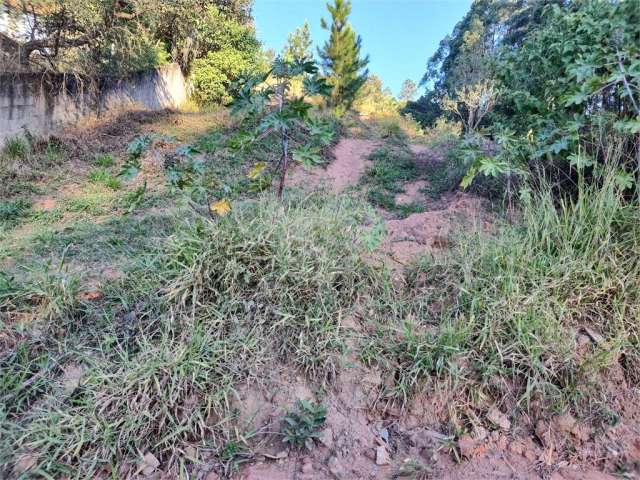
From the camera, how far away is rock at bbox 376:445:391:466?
161 centimetres

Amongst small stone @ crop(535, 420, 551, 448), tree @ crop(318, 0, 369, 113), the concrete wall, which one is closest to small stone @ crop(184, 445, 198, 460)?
→ small stone @ crop(535, 420, 551, 448)

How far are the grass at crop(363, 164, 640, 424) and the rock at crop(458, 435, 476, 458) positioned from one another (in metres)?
0.17

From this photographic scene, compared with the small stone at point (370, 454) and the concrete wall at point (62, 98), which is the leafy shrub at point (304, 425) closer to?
the small stone at point (370, 454)

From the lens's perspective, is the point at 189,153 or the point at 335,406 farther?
the point at 189,153

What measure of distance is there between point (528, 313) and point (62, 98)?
7.67 m

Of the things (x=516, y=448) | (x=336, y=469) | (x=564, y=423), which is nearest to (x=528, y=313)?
(x=564, y=423)

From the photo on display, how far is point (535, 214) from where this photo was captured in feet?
8.79

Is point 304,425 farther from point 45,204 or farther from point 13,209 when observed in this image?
point 45,204

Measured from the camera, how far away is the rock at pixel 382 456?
5.27 feet

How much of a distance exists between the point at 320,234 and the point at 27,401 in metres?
1.67

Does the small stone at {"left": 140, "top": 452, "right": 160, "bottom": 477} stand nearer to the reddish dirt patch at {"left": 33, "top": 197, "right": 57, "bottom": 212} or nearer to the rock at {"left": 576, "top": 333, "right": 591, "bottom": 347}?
the rock at {"left": 576, "top": 333, "right": 591, "bottom": 347}

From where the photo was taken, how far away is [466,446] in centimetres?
167

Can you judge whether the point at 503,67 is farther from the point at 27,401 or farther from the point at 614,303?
the point at 27,401

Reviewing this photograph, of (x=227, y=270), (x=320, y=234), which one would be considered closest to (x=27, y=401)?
(x=227, y=270)
